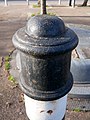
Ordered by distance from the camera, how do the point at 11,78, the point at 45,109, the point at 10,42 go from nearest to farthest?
the point at 45,109, the point at 11,78, the point at 10,42

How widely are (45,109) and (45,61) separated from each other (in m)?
0.52

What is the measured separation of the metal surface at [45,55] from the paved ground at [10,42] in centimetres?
208

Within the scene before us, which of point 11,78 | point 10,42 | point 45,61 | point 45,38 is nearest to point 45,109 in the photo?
point 45,61

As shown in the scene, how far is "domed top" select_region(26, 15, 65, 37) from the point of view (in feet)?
6.31

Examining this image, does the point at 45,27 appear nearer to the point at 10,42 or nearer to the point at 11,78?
the point at 11,78

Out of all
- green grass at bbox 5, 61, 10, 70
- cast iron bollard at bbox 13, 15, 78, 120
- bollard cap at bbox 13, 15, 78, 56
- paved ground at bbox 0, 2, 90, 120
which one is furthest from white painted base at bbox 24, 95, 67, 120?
green grass at bbox 5, 61, 10, 70

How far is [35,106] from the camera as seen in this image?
2.23 meters

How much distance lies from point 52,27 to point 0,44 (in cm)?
615

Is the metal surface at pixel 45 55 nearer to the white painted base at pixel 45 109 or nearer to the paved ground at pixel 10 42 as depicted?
the white painted base at pixel 45 109

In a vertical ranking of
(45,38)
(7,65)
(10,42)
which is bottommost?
(10,42)

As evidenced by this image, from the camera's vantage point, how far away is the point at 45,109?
2.23 meters

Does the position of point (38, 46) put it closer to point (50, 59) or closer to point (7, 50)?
point (50, 59)

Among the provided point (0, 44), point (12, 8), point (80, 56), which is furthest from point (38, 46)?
point (12, 8)

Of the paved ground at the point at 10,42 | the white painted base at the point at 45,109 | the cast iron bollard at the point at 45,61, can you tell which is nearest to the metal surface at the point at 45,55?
the cast iron bollard at the point at 45,61
